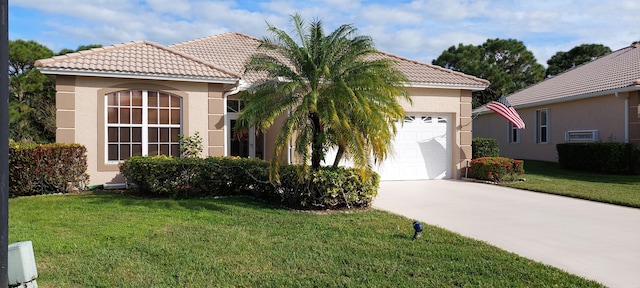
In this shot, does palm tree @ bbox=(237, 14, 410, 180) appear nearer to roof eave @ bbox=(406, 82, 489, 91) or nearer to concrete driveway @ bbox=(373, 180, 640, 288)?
concrete driveway @ bbox=(373, 180, 640, 288)

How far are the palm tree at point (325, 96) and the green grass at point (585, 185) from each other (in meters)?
6.04

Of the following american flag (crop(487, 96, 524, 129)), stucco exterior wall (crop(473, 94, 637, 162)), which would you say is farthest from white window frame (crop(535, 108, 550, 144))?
american flag (crop(487, 96, 524, 129))

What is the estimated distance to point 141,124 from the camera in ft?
41.6

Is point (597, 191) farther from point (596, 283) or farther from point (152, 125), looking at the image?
point (152, 125)

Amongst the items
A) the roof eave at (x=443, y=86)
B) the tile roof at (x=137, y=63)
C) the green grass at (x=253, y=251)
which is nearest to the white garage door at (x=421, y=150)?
the roof eave at (x=443, y=86)

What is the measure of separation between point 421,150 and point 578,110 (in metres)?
9.06

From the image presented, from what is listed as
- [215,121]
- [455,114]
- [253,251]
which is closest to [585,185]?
[455,114]

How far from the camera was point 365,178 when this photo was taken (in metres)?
9.24

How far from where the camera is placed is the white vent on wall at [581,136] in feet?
62.6

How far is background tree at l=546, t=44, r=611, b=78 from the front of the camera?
4059cm

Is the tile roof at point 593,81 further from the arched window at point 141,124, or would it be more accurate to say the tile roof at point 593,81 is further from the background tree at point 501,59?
the arched window at point 141,124

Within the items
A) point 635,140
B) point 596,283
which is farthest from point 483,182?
point 596,283

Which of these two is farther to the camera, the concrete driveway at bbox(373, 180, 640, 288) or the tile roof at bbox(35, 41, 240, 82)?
the tile roof at bbox(35, 41, 240, 82)

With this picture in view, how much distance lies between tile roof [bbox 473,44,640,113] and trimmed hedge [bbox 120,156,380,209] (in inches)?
516
